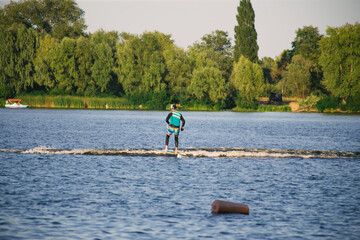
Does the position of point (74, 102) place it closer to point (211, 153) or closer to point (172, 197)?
point (211, 153)

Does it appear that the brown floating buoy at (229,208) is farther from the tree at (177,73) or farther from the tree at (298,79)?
the tree at (298,79)

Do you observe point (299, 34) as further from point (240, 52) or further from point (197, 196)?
point (197, 196)

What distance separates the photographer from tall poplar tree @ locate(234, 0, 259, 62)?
114 meters

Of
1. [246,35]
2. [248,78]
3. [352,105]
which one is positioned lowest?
[352,105]

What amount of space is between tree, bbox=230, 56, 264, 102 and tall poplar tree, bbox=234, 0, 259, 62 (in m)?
6.08

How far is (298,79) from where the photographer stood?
113 metres

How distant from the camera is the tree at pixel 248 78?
106m

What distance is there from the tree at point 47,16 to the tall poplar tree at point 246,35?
1615 inches

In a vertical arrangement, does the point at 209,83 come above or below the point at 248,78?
below

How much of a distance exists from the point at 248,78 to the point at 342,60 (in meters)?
19.6

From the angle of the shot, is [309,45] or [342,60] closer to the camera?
[342,60]

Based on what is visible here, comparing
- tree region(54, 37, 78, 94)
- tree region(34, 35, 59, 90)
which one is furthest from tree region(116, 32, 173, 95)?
tree region(34, 35, 59, 90)

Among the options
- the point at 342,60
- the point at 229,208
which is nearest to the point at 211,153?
the point at 229,208

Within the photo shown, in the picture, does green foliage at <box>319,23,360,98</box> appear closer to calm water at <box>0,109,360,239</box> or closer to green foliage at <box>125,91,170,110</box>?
green foliage at <box>125,91,170,110</box>
